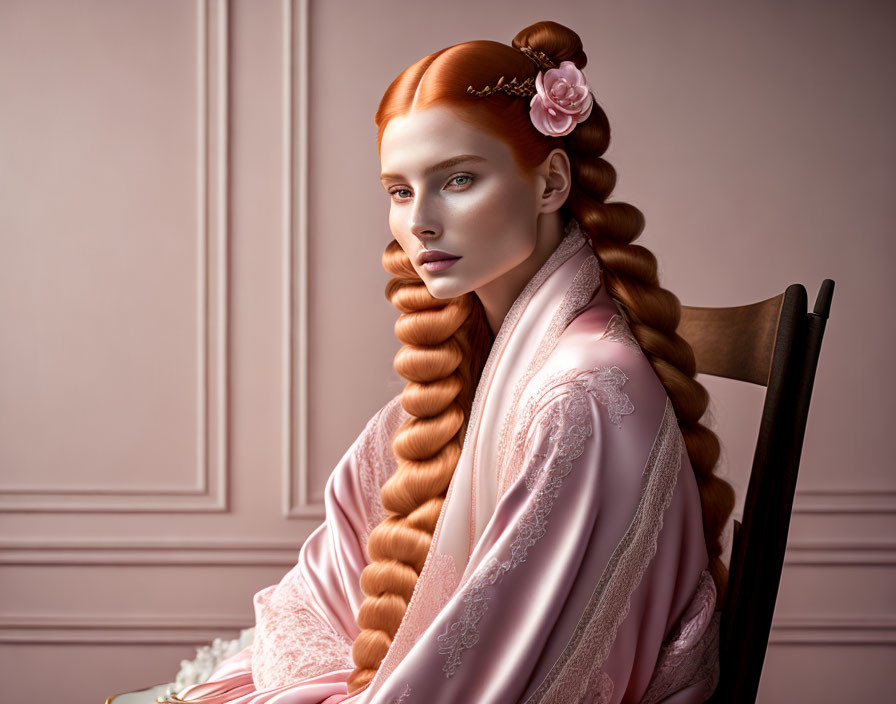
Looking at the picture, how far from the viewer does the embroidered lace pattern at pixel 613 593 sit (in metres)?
0.94

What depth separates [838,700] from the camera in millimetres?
2371

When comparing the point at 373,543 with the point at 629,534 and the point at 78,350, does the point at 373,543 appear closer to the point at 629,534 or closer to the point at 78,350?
the point at 629,534

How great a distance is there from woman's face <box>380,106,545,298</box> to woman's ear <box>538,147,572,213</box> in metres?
0.04

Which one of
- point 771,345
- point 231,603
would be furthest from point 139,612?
point 771,345

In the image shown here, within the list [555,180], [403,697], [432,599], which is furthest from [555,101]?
[403,697]

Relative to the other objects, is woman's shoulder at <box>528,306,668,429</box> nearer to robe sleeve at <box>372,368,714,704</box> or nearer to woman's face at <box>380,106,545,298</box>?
robe sleeve at <box>372,368,714,704</box>

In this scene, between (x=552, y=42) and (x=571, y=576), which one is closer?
(x=571, y=576)

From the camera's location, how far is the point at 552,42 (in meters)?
1.25

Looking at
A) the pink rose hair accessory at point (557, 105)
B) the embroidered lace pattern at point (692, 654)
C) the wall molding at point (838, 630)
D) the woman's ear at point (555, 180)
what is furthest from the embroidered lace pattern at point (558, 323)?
the wall molding at point (838, 630)

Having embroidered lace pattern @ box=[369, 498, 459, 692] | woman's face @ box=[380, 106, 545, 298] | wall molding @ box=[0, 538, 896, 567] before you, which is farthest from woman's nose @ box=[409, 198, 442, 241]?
wall molding @ box=[0, 538, 896, 567]

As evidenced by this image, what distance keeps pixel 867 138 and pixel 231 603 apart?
2.33 m

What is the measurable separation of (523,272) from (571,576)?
508 millimetres

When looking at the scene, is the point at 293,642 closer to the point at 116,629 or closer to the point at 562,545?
the point at 562,545

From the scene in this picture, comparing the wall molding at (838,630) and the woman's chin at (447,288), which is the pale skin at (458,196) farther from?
the wall molding at (838,630)
